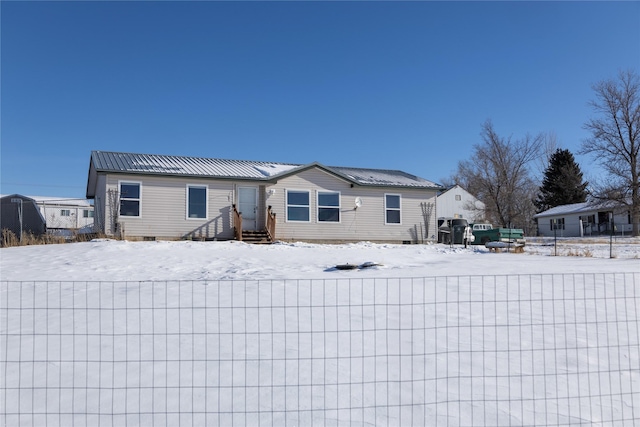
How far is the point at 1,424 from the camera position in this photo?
3.69 metres

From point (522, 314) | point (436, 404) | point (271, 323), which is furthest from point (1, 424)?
point (522, 314)

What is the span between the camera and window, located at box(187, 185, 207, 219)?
16.9 metres

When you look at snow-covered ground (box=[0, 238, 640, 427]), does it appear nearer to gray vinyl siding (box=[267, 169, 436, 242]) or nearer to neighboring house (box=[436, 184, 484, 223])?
gray vinyl siding (box=[267, 169, 436, 242])

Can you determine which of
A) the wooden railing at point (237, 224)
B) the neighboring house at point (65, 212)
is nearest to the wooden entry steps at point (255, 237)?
the wooden railing at point (237, 224)

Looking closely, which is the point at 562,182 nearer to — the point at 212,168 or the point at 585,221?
the point at 585,221

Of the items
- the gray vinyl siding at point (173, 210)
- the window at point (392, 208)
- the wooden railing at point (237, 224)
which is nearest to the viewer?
the gray vinyl siding at point (173, 210)

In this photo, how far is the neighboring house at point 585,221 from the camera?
129 ft

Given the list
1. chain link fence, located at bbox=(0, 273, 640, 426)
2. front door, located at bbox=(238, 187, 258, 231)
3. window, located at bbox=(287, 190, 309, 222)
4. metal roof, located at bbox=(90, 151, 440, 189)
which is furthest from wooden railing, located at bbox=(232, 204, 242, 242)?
chain link fence, located at bbox=(0, 273, 640, 426)

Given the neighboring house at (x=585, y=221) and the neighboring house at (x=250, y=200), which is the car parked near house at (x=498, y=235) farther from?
the neighboring house at (x=585, y=221)

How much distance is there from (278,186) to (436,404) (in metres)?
14.9

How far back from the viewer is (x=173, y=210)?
54.5 ft

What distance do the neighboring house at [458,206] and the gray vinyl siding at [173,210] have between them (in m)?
31.2

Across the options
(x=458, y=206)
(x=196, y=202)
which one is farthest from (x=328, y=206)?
(x=458, y=206)

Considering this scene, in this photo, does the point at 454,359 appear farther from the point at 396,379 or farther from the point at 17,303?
the point at 17,303
